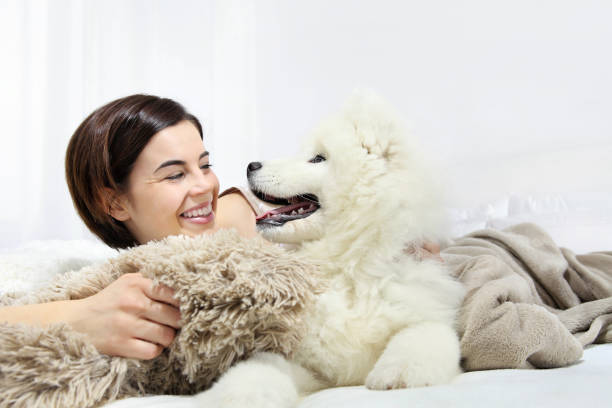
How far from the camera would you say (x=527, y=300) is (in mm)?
1214

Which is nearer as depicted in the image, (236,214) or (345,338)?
(345,338)

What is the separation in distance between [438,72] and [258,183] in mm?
2066

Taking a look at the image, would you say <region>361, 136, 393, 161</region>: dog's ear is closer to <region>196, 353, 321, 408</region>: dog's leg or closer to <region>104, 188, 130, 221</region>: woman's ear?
<region>196, 353, 321, 408</region>: dog's leg

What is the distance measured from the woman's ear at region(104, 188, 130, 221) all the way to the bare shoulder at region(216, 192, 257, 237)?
32 centimetres

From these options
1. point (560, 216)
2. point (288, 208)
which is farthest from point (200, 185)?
point (560, 216)

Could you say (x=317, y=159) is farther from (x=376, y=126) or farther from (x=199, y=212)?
(x=199, y=212)

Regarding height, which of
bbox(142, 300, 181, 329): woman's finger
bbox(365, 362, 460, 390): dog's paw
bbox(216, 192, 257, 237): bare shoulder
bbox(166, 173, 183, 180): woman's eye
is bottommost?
bbox(365, 362, 460, 390): dog's paw

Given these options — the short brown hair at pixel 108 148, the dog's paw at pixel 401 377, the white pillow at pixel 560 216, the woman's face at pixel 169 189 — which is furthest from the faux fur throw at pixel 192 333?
the white pillow at pixel 560 216

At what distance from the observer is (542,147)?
104 inches

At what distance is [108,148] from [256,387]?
843 millimetres

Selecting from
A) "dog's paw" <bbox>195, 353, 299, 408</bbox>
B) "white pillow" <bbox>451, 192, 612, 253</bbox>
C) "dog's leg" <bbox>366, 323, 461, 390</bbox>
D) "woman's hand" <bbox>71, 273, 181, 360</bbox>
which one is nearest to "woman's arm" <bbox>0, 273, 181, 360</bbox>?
"woman's hand" <bbox>71, 273, 181, 360</bbox>

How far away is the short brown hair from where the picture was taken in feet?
4.15

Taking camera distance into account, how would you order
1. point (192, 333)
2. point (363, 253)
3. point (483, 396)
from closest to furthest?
1. point (483, 396)
2. point (192, 333)
3. point (363, 253)

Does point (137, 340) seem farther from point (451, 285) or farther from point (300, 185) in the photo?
point (451, 285)
